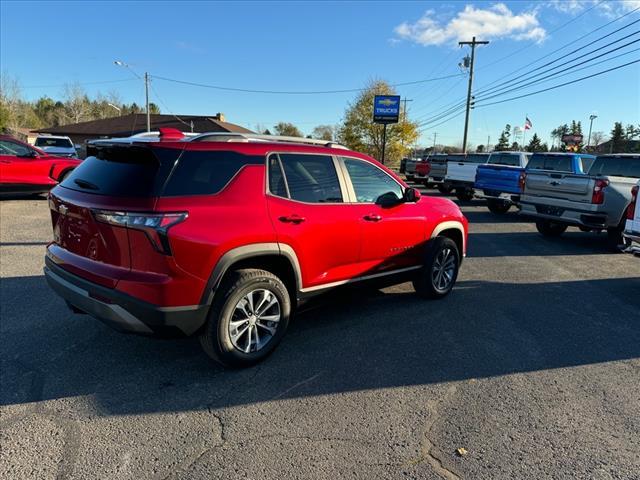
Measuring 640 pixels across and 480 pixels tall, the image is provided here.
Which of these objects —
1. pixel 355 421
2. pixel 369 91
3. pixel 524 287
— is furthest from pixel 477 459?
pixel 369 91

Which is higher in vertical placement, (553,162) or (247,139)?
(553,162)

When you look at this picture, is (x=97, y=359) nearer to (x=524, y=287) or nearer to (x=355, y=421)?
(x=355, y=421)

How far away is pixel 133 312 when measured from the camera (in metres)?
3.09

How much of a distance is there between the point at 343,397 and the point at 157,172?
2.14 m

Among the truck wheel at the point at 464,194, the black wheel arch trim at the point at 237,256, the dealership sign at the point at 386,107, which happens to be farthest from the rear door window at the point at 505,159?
the dealership sign at the point at 386,107

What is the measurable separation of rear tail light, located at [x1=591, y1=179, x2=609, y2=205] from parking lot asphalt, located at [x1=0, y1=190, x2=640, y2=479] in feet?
13.5

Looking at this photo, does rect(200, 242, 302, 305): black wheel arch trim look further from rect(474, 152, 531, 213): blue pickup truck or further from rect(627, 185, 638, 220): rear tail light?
rect(474, 152, 531, 213): blue pickup truck

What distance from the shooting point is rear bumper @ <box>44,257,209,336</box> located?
121 inches

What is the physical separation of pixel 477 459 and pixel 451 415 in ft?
1.54

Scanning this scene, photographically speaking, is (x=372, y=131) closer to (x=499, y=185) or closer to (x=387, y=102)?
(x=387, y=102)

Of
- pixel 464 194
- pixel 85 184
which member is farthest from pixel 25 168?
pixel 464 194

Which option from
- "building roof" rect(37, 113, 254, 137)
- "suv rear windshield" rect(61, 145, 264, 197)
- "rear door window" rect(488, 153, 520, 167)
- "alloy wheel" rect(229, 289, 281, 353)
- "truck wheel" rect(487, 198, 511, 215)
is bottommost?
"alloy wheel" rect(229, 289, 281, 353)

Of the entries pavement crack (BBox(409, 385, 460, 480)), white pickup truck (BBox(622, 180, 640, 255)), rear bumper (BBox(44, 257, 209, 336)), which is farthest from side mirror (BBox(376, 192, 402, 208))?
white pickup truck (BBox(622, 180, 640, 255))

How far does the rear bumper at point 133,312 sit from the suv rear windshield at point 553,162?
1073 cm
